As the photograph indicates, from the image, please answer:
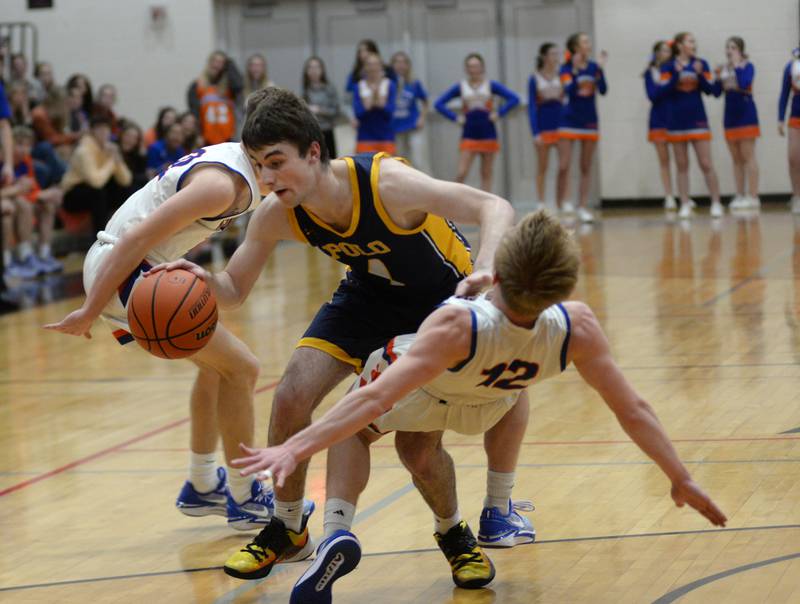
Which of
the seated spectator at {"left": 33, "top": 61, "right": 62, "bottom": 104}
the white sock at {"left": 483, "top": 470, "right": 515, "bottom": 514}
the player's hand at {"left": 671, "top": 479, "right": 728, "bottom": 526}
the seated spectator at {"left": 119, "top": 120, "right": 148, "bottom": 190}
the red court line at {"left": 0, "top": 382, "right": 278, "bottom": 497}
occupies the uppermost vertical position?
the seated spectator at {"left": 33, "top": 61, "right": 62, "bottom": 104}

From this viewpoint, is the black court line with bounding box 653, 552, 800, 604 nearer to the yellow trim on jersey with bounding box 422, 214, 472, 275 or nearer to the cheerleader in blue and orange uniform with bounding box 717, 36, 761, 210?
the yellow trim on jersey with bounding box 422, 214, 472, 275

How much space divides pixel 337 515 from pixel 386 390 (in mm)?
587

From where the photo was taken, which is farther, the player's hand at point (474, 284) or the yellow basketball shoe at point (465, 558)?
the yellow basketball shoe at point (465, 558)

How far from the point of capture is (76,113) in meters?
13.0

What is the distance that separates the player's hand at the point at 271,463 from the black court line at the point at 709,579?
117 centimetres

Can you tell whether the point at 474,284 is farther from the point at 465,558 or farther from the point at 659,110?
the point at 659,110

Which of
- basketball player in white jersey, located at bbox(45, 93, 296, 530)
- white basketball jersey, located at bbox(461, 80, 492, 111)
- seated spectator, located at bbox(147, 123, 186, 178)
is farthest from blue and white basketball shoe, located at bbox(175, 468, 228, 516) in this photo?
white basketball jersey, located at bbox(461, 80, 492, 111)

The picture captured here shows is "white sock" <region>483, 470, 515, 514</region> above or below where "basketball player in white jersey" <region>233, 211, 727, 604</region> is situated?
below

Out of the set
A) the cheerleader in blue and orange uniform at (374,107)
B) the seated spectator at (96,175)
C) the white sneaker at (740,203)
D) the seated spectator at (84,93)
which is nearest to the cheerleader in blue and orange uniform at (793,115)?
the white sneaker at (740,203)

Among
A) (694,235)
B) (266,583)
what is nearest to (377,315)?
(266,583)

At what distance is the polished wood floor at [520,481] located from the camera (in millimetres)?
3600

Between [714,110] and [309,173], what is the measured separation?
Answer: 39.8ft

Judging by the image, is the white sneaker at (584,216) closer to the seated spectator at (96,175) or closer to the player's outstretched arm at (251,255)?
the seated spectator at (96,175)

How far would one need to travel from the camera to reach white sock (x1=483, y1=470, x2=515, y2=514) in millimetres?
3744
